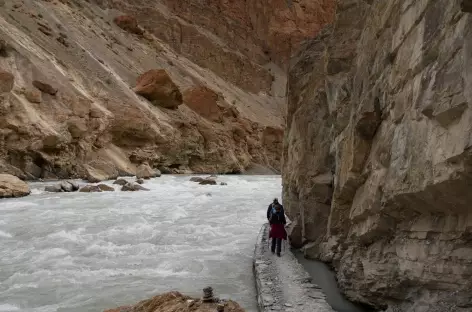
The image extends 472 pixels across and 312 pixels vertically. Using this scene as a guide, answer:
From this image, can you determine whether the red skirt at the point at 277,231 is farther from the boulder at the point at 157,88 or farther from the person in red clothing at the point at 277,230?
the boulder at the point at 157,88

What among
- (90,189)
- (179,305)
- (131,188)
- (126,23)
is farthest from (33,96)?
(126,23)

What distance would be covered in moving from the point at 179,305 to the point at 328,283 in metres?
3.05

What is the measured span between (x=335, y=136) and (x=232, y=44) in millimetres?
51538

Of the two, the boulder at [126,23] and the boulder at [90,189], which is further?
the boulder at [126,23]

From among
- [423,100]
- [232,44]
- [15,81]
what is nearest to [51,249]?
[423,100]

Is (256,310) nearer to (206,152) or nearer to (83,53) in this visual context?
(206,152)

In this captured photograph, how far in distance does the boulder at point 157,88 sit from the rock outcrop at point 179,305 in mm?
29525

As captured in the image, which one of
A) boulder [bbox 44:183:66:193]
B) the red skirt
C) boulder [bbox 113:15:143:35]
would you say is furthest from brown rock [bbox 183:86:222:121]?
the red skirt

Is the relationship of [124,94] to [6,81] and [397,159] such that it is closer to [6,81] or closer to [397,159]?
[6,81]

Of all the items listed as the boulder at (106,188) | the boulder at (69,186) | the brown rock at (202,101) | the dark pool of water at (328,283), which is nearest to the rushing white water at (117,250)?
the dark pool of water at (328,283)

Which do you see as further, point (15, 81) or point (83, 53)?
point (83, 53)

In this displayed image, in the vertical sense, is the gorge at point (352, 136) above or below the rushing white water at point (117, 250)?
above

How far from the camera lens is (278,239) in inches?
317

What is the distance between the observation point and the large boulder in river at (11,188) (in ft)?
→ 51.2
